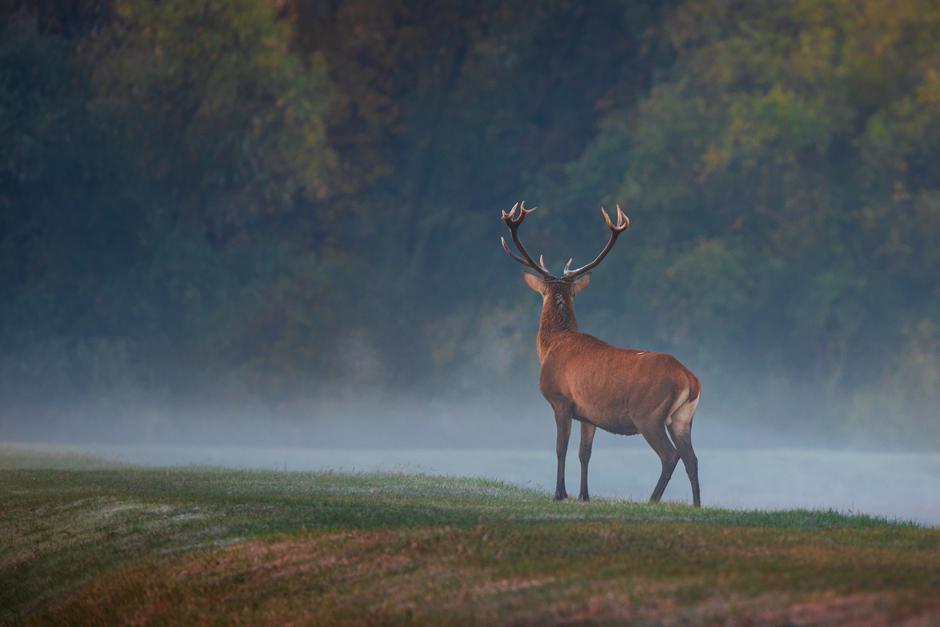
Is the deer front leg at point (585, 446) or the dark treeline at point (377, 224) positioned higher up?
the dark treeline at point (377, 224)

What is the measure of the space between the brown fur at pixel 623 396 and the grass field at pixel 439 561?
89 centimetres

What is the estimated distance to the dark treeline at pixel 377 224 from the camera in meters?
60.5

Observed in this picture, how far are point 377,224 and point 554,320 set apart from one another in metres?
45.1

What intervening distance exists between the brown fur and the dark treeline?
38.7 m

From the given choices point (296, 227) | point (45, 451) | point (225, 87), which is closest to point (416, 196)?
point (296, 227)

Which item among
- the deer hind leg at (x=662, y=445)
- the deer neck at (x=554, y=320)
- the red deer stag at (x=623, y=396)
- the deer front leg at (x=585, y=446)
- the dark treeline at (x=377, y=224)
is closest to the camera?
the red deer stag at (x=623, y=396)

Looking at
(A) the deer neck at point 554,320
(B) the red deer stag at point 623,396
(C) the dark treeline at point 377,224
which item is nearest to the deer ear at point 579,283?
(A) the deer neck at point 554,320

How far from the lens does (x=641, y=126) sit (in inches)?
2547

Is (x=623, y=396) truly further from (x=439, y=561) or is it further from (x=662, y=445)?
(x=439, y=561)

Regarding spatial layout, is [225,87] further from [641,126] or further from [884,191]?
[884,191]

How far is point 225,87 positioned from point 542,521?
44754mm

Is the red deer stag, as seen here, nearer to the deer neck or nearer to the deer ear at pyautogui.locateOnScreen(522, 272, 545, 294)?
the deer neck

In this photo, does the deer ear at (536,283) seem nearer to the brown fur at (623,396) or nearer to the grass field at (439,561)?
the brown fur at (623,396)

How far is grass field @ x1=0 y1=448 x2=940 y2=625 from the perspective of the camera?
1325cm
